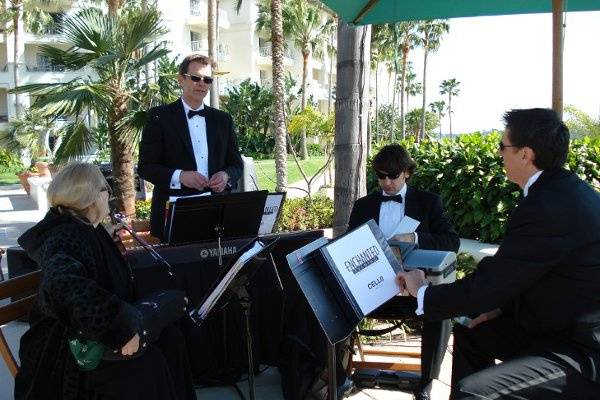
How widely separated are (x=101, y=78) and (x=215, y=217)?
6972 millimetres

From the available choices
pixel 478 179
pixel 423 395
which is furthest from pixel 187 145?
pixel 478 179

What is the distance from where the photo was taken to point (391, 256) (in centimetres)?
256

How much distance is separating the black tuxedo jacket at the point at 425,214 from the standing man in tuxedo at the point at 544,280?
1231 mm

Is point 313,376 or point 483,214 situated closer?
point 313,376

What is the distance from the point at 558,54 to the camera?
12.0ft

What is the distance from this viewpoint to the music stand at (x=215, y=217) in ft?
10.1

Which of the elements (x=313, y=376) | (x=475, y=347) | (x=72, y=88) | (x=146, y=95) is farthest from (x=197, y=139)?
(x=146, y=95)

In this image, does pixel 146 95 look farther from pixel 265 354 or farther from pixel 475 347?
pixel 475 347

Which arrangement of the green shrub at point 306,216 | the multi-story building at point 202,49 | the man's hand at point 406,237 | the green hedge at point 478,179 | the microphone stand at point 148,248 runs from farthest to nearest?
the multi-story building at point 202,49, the green shrub at point 306,216, the green hedge at point 478,179, the man's hand at point 406,237, the microphone stand at point 148,248

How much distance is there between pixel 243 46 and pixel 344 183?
171 ft

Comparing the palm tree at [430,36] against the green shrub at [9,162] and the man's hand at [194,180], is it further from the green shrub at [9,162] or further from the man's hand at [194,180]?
the man's hand at [194,180]

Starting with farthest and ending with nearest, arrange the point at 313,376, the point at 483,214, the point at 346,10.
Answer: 1. the point at 483,214
2. the point at 346,10
3. the point at 313,376

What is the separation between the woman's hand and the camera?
2416 millimetres

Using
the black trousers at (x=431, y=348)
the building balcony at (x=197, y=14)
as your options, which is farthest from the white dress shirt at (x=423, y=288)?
the building balcony at (x=197, y=14)
